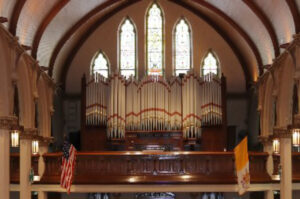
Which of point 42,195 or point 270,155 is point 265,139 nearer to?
point 270,155

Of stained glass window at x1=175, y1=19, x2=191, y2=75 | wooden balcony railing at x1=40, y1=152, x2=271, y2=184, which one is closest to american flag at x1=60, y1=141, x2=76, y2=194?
wooden balcony railing at x1=40, y1=152, x2=271, y2=184

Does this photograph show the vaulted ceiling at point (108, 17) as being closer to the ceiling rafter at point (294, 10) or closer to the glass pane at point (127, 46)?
the ceiling rafter at point (294, 10)

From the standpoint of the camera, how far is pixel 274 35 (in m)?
27.8

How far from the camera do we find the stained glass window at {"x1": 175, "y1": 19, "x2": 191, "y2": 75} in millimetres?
34338

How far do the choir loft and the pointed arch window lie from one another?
5 cm

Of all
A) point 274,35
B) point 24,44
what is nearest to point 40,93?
point 24,44

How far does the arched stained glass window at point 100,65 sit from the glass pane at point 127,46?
31.9 inches

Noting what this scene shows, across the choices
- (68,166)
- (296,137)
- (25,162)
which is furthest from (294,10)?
(25,162)

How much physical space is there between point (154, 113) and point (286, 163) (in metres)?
7.26

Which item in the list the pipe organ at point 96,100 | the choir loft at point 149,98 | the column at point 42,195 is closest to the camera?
the choir loft at point 149,98

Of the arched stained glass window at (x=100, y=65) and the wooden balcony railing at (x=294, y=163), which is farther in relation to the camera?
the arched stained glass window at (x=100, y=65)

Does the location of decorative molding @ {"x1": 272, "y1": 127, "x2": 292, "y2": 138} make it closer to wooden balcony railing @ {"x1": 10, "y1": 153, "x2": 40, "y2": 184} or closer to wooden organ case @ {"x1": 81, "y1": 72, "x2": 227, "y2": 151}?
wooden organ case @ {"x1": 81, "y1": 72, "x2": 227, "y2": 151}

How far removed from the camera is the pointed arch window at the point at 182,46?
3431cm

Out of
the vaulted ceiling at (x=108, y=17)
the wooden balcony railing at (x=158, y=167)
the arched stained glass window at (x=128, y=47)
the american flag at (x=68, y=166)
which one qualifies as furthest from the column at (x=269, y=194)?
the arched stained glass window at (x=128, y=47)
